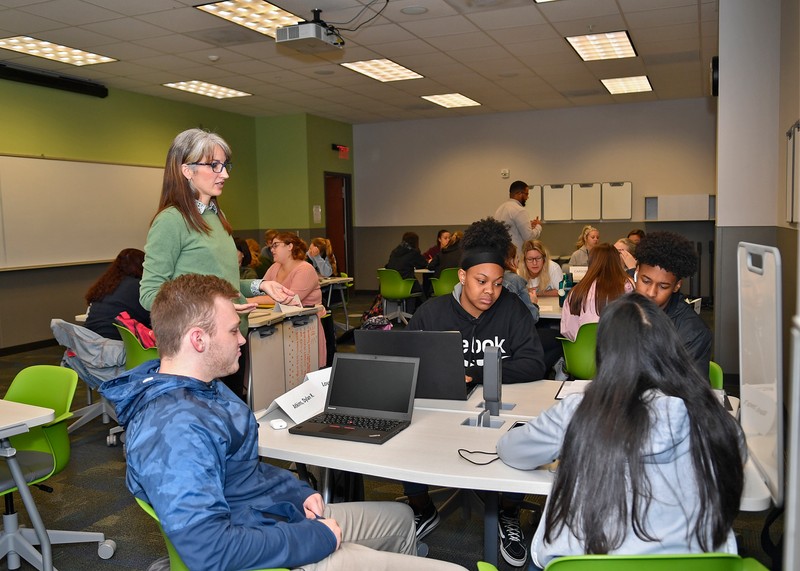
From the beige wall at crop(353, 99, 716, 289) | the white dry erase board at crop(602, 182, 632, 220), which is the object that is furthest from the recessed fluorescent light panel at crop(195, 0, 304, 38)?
the white dry erase board at crop(602, 182, 632, 220)

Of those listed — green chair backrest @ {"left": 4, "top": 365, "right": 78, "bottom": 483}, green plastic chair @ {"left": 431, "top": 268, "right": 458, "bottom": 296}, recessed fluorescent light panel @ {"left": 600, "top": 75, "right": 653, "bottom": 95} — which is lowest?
green chair backrest @ {"left": 4, "top": 365, "right": 78, "bottom": 483}

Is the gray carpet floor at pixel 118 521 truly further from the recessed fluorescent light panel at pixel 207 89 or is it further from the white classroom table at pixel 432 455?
the recessed fluorescent light panel at pixel 207 89

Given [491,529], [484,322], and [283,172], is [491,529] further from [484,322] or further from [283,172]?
[283,172]

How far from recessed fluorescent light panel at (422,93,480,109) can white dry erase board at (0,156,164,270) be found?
4.07 metres

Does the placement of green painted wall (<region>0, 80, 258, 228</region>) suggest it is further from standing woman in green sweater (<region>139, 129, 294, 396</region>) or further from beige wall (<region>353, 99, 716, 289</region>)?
standing woman in green sweater (<region>139, 129, 294, 396</region>)

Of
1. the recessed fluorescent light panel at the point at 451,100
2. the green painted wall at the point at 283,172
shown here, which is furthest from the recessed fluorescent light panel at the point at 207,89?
the recessed fluorescent light panel at the point at 451,100

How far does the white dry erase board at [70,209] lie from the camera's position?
744cm

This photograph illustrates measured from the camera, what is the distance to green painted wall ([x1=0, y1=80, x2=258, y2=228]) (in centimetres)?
751

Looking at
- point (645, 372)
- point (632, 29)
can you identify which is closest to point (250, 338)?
point (645, 372)

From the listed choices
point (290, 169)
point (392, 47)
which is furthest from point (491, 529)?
point (290, 169)

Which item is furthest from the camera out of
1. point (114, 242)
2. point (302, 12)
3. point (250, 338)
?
point (114, 242)

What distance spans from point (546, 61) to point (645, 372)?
696 centimetres

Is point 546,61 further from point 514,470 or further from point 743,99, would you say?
point 514,470

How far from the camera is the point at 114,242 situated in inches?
343
